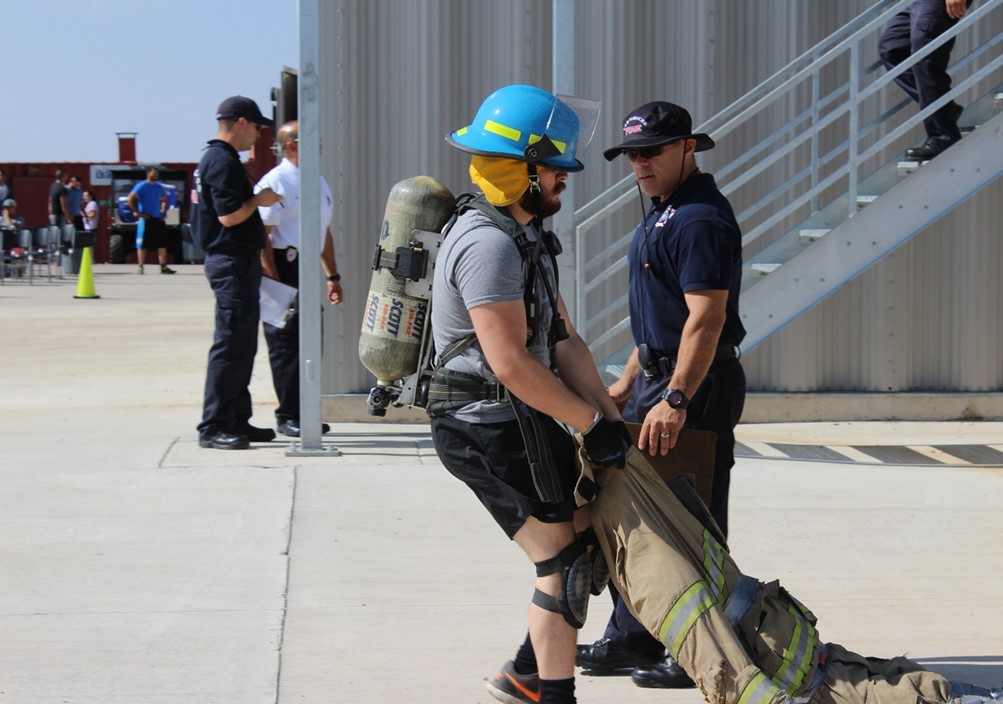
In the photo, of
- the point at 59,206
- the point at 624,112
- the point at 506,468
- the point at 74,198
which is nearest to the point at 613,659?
the point at 506,468

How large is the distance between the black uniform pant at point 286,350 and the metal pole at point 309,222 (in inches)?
21.3

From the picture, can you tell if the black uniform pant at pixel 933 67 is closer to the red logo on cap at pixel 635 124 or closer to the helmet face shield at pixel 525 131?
the red logo on cap at pixel 635 124

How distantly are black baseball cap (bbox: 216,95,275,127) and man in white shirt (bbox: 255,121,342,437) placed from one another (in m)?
0.34

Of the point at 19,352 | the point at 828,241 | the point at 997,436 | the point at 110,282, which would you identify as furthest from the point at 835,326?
the point at 110,282

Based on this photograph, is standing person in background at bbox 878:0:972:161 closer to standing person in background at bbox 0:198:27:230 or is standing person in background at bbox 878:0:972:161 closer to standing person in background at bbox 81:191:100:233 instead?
standing person in background at bbox 0:198:27:230

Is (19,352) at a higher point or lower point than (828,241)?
lower

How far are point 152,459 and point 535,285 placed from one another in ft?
15.9

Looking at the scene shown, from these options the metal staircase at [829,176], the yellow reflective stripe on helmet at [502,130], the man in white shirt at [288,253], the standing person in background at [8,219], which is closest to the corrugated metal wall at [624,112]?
the metal staircase at [829,176]

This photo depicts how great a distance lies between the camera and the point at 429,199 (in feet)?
13.8

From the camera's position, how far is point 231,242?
26.7 ft

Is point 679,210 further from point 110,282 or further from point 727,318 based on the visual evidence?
point 110,282

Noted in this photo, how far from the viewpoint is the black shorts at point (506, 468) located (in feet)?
12.8

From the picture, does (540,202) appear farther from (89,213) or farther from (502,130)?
(89,213)

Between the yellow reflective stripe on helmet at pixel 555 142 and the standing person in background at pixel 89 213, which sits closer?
the yellow reflective stripe on helmet at pixel 555 142
